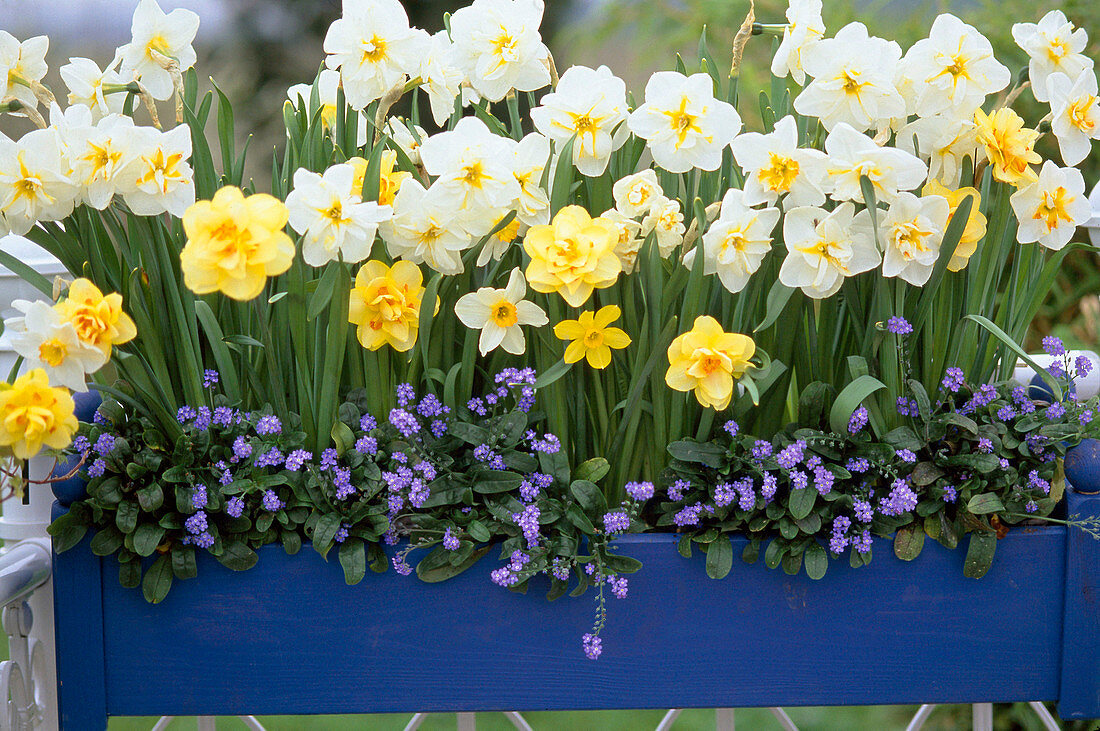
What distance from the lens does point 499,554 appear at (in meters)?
0.70

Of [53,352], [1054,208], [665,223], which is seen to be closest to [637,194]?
[665,223]

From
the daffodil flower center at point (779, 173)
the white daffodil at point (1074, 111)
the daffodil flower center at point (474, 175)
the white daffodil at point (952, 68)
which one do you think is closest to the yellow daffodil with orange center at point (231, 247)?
the daffodil flower center at point (474, 175)

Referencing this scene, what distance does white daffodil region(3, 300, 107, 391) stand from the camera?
0.58m

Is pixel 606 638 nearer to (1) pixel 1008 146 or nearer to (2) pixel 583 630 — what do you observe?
(2) pixel 583 630

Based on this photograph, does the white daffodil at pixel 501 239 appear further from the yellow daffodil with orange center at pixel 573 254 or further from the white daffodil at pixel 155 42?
the white daffodil at pixel 155 42

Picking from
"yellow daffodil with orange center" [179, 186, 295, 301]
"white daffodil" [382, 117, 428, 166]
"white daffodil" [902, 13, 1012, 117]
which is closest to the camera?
"yellow daffodil with orange center" [179, 186, 295, 301]

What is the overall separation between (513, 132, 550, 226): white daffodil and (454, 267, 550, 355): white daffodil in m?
A: 0.05

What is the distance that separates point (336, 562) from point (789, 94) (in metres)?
0.63

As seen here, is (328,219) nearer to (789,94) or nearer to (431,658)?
(431,658)

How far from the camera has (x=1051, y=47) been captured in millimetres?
689

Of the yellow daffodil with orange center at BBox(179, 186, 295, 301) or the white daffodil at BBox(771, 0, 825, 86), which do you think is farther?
the white daffodil at BBox(771, 0, 825, 86)

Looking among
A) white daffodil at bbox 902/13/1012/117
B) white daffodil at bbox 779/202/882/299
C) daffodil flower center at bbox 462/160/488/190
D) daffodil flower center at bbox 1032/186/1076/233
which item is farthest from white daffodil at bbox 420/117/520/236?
daffodil flower center at bbox 1032/186/1076/233

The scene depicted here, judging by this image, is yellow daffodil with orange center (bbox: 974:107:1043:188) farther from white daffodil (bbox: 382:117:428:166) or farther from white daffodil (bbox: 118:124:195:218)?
white daffodil (bbox: 118:124:195:218)

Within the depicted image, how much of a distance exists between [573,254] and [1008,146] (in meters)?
0.38
